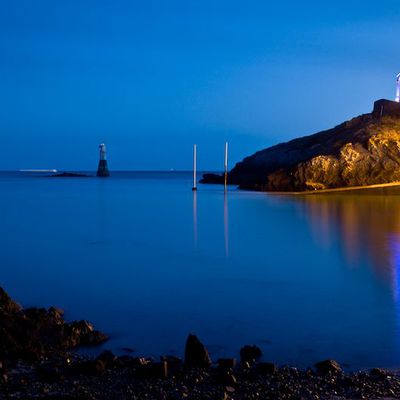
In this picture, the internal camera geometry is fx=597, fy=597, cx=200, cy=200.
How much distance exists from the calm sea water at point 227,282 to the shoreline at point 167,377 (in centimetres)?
57

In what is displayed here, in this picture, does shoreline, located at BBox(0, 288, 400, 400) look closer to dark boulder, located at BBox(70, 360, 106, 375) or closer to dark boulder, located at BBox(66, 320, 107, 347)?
dark boulder, located at BBox(70, 360, 106, 375)

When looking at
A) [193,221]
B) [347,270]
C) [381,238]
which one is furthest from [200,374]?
[193,221]

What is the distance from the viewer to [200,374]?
614 centimetres

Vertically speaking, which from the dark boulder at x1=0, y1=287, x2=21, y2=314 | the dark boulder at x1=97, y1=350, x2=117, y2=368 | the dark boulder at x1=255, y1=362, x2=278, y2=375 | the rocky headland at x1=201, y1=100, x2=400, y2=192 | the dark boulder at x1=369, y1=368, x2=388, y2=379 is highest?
the rocky headland at x1=201, y1=100, x2=400, y2=192

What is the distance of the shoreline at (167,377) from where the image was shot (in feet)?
18.5

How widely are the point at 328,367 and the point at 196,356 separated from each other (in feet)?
4.65

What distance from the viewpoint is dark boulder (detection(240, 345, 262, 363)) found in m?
6.83

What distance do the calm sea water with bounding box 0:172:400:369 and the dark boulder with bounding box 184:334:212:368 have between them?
61 cm

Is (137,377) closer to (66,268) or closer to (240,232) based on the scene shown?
(66,268)

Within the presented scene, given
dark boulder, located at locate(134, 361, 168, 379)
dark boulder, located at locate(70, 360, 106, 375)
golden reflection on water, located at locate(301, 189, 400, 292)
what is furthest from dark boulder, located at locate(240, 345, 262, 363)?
golden reflection on water, located at locate(301, 189, 400, 292)

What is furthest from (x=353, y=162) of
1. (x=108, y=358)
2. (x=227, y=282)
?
(x=108, y=358)

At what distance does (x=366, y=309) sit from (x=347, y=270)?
3.97m

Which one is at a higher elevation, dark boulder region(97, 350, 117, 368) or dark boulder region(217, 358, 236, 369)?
dark boulder region(97, 350, 117, 368)

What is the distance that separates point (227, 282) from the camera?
11922 mm
